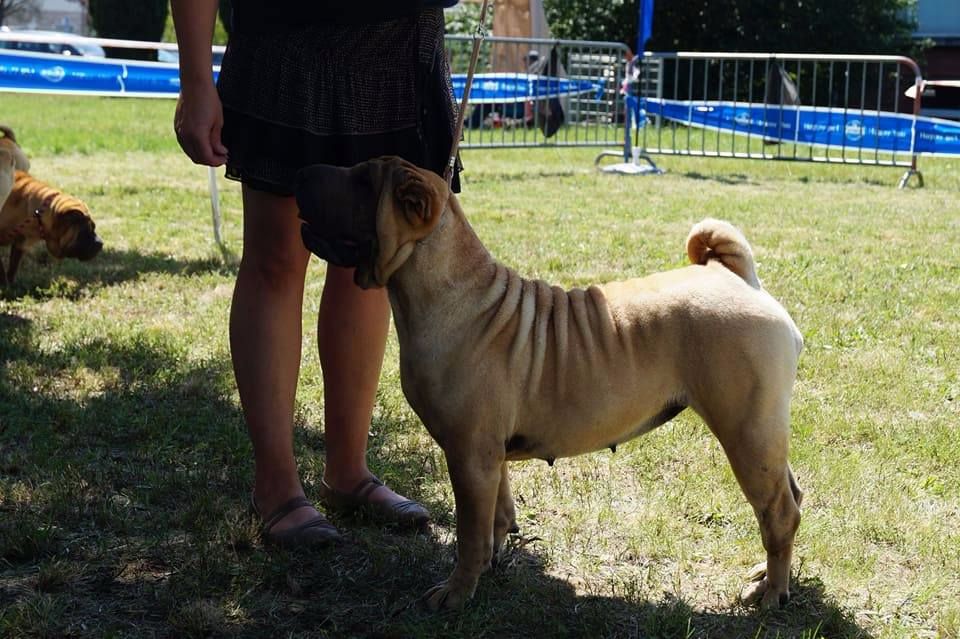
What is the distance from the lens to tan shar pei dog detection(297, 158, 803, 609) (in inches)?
100

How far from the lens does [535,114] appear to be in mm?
Answer: 15352

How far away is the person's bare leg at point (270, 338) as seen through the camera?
3.01 meters

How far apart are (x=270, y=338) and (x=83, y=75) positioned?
9212mm

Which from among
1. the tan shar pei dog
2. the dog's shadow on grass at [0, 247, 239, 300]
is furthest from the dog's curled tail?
the dog's shadow on grass at [0, 247, 239, 300]

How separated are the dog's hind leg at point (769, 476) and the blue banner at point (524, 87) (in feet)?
42.2

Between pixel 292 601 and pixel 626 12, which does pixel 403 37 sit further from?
pixel 626 12

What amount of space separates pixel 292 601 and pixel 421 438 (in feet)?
4.29

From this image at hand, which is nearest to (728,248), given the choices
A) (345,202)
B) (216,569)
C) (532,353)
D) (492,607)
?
(532,353)

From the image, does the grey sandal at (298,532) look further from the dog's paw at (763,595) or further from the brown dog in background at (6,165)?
the brown dog in background at (6,165)

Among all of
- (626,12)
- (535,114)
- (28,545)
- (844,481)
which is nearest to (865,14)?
(626,12)

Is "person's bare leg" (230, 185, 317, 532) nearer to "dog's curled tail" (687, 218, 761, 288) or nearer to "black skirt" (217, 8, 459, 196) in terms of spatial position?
"black skirt" (217, 8, 459, 196)

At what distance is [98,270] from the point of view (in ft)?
21.9

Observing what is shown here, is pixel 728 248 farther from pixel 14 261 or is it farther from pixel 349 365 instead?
pixel 14 261

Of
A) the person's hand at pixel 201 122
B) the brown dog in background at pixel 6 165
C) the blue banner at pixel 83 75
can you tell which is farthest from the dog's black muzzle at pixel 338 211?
the blue banner at pixel 83 75
